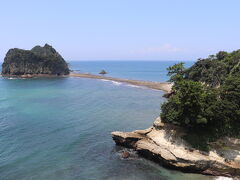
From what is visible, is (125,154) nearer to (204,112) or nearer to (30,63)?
(204,112)

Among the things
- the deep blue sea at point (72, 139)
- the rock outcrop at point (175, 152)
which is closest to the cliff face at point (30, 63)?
the deep blue sea at point (72, 139)

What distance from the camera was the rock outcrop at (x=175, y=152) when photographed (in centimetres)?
2919

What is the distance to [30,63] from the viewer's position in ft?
469

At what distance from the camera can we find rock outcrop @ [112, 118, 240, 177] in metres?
29.2

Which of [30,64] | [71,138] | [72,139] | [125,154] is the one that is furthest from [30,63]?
[125,154]

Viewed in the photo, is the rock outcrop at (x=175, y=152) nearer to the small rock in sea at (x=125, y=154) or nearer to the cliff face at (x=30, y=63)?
the small rock in sea at (x=125, y=154)

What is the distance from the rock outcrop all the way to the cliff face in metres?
121

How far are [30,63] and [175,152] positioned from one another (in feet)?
433

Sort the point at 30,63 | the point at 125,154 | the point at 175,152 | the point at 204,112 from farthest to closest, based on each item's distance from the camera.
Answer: the point at 30,63 → the point at 125,154 → the point at 204,112 → the point at 175,152

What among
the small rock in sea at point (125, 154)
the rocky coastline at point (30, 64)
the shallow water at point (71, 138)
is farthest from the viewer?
the rocky coastline at point (30, 64)

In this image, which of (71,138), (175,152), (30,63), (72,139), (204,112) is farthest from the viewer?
(30,63)

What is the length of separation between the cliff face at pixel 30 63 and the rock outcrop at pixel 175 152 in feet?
396

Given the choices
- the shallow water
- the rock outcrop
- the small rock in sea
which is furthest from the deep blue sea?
the rock outcrop

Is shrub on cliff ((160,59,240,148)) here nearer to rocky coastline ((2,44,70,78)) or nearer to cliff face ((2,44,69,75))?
rocky coastline ((2,44,70,78))
